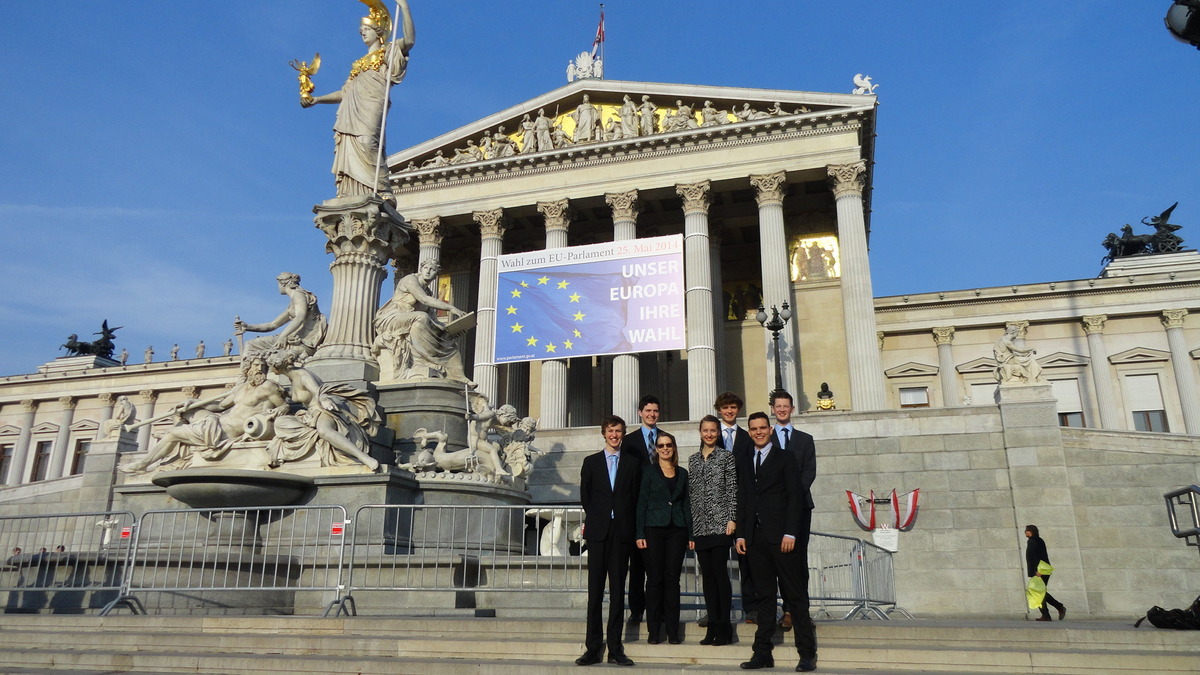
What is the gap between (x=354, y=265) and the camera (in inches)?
521

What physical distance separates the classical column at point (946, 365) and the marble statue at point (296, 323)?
3601 centimetres

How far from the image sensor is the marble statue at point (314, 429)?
1043 cm

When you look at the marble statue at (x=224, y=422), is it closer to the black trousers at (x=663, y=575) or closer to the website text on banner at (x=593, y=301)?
the black trousers at (x=663, y=575)

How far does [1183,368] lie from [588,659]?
43.5 metres

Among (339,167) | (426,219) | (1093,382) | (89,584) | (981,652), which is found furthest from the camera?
(1093,382)

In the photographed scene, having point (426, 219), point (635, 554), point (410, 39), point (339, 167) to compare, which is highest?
point (426, 219)

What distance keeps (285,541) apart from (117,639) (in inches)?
117

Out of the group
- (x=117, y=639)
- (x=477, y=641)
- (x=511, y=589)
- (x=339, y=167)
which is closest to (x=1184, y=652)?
(x=477, y=641)

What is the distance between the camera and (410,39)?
47.9 ft

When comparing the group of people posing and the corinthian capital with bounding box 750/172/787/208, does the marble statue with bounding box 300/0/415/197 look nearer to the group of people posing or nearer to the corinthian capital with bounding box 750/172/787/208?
the group of people posing

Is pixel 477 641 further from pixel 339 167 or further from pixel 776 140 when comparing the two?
pixel 776 140

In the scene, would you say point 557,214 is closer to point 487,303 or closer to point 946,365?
point 487,303

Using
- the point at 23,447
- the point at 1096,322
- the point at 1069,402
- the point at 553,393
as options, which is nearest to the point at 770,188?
the point at 553,393

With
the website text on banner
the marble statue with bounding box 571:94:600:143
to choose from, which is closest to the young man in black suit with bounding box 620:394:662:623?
the website text on banner
